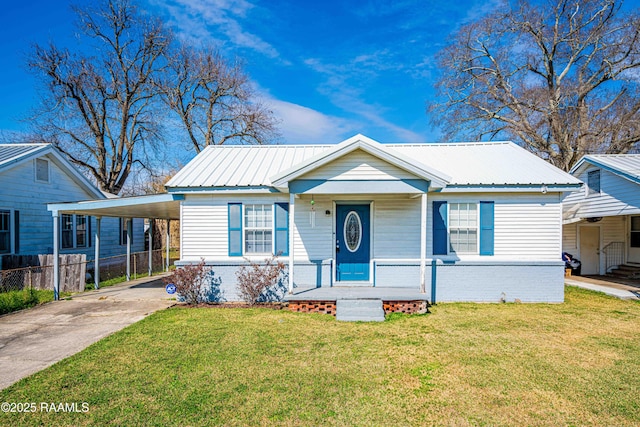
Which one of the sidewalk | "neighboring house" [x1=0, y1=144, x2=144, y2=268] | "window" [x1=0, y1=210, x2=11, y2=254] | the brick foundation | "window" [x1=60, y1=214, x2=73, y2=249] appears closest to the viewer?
the brick foundation

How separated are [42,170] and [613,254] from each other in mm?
23937

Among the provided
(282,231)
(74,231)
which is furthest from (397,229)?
(74,231)

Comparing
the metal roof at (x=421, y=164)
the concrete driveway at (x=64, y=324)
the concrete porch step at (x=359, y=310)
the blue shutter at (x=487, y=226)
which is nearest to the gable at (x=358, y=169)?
the metal roof at (x=421, y=164)

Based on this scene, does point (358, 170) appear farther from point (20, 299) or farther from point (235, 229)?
point (20, 299)

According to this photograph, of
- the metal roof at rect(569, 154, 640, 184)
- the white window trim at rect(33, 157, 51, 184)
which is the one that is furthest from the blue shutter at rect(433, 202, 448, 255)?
the white window trim at rect(33, 157, 51, 184)

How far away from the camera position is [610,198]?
40.5ft

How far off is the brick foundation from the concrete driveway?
3.77 meters

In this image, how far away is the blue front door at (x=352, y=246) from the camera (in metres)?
9.70

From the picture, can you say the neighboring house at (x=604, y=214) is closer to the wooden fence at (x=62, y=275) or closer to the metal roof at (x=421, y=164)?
the metal roof at (x=421, y=164)

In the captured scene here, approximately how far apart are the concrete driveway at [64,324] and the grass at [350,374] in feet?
1.65

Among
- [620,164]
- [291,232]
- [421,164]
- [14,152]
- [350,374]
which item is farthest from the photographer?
[14,152]

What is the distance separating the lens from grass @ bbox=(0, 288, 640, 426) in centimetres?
394

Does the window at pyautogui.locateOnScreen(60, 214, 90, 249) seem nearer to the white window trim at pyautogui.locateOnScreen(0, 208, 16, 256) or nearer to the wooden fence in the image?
the white window trim at pyautogui.locateOnScreen(0, 208, 16, 256)

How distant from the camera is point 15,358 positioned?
5641mm
